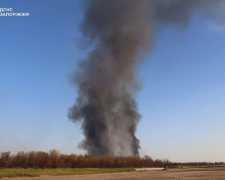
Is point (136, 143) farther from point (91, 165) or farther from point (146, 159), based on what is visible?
point (91, 165)

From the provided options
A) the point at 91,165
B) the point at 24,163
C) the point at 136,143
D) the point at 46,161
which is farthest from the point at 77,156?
the point at 136,143

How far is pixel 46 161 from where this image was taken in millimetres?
55188

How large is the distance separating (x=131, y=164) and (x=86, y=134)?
74.6 feet

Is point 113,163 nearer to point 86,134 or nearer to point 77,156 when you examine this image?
point 77,156

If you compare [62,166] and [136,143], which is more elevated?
[136,143]

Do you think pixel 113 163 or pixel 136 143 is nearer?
pixel 113 163

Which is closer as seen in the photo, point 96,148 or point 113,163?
point 113,163

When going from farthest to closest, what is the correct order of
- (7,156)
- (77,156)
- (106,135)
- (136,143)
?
1. (136,143)
2. (106,135)
3. (77,156)
4. (7,156)

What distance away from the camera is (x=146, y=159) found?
260 feet

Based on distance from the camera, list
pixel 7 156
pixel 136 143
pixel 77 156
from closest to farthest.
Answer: pixel 7 156 < pixel 77 156 < pixel 136 143

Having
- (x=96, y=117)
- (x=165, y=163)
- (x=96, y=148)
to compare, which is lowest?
(x=165, y=163)

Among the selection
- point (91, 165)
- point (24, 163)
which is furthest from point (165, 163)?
point (24, 163)

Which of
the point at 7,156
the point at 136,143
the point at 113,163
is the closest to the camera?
the point at 7,156

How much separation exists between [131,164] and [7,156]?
34340 mm
